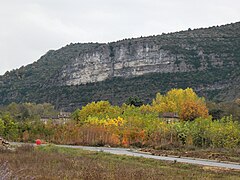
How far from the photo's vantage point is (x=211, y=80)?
392ft

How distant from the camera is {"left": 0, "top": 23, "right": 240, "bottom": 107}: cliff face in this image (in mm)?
123494

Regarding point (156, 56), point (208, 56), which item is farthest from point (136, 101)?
point (156, 56)

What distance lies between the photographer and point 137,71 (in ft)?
490

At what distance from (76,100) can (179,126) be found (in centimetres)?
7423

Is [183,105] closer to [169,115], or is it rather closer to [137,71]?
[169,115]

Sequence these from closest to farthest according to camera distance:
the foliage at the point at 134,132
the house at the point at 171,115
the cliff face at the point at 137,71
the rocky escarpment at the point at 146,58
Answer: the foliage at the point at 134,132
the house at the point at 171,115
the cliff face at the point at 137,71
the rocky escarpment at the point at 146,58

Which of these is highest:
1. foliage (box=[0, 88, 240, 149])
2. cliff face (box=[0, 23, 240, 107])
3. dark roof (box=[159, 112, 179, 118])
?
cliff face (box=[0, 23, 240, 107])

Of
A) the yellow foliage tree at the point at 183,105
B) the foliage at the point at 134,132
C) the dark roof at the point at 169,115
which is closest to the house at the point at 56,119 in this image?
the foliage at the point at 134,132

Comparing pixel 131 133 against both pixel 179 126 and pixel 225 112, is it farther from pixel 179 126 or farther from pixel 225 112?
pixel 225 112

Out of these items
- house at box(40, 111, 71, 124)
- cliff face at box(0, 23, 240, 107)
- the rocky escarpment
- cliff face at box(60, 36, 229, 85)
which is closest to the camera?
house at box(40, 111, 71, 124)

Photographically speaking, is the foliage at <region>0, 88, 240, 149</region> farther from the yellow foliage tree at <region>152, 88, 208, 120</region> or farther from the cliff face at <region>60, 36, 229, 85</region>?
the cliff face at <region>60, 36, 229, 85</region>

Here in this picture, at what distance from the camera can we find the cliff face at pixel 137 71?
12349 cm

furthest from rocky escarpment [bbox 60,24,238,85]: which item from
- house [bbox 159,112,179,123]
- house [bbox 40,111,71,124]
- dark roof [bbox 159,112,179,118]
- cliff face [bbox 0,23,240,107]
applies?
house [bbox 40,111,71,124]

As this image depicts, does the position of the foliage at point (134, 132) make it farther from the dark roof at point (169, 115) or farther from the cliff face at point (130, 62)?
the cliff face at point (130, 62)
